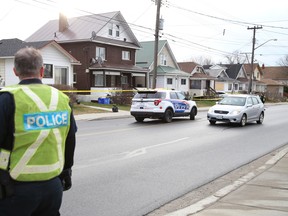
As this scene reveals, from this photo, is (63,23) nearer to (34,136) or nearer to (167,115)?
(167,115)

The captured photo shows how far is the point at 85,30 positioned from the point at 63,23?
3516mm

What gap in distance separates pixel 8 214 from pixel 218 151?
359 inches

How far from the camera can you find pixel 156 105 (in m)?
19.2

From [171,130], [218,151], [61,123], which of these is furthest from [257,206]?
[171,130]

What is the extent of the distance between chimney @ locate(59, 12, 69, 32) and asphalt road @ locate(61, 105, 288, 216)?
2857cm

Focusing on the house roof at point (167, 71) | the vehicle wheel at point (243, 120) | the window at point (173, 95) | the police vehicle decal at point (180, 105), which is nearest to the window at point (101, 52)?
the house roof at point (167, 71)

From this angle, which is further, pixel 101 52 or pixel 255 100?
pixel 101 52

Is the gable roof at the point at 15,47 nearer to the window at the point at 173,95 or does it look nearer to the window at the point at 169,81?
the window at the point at 173,95

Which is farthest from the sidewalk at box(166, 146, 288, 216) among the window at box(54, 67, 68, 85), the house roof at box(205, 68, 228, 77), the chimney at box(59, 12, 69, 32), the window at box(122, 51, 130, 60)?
the house roof at box(205, 68, 228, 77)

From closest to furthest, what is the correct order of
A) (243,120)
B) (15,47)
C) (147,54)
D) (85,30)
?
1. (243,120)
2. (15,47)
3. (85,30)
4. (147,54)

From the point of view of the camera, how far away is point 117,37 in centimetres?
4209

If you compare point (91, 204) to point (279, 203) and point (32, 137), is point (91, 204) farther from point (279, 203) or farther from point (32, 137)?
point (32, 137)

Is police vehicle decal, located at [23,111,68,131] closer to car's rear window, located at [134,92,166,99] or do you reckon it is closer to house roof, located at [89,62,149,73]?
car's rear window, located at [134,92,166,99]

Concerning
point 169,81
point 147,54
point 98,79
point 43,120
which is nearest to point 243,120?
point 43,120
